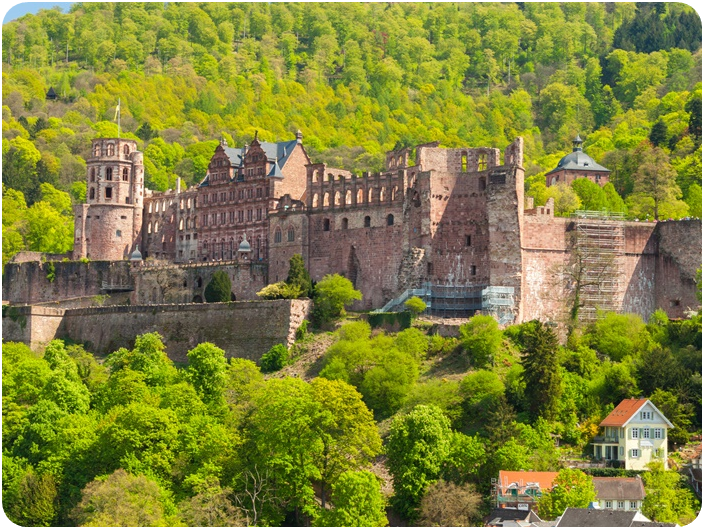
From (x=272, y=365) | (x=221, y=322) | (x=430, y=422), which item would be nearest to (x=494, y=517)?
(x=430, y=422)

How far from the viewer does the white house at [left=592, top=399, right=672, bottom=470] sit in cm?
6303

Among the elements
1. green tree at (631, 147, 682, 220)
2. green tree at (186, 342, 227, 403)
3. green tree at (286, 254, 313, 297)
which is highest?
green tree at (631, 147, 682, 220)

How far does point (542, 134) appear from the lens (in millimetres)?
148000

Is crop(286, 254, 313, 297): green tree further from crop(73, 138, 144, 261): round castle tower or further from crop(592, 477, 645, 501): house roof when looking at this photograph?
crop(592, 477, 645, 501): house roof

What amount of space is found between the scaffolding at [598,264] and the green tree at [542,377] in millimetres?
9242

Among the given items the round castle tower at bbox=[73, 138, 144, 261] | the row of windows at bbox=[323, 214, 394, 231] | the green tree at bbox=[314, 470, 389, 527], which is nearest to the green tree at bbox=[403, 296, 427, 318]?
the row of windows at bbox=[323, 214, 394, 231]

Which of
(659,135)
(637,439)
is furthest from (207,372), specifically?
(659,135)

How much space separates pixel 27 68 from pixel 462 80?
1809 inches

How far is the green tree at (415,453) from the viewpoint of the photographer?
201 feet

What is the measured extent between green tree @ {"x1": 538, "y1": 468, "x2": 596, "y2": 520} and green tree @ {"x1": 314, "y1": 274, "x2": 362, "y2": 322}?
20001mm

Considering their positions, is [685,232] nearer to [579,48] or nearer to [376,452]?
[376,452]

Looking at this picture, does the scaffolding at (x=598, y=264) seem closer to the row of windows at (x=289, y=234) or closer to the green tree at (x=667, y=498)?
the green tree at (x=667, y=498)

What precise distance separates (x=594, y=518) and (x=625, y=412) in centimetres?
832

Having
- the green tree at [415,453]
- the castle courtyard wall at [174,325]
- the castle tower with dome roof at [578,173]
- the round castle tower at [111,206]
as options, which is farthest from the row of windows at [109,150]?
the green tree at [415,453]
